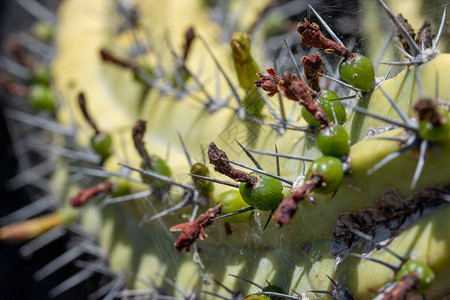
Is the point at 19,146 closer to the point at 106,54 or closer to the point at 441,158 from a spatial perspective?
the point at 106,54

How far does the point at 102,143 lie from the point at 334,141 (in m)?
1.40

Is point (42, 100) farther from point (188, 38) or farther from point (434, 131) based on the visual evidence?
point (434, 131)

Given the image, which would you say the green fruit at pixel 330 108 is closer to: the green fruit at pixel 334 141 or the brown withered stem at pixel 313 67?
the brown withered stem at pixel 313 67

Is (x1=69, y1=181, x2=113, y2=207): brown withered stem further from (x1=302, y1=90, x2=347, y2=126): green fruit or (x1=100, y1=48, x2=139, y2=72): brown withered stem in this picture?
(x1=302, y1=90, x2=347, y2=126): green fruit

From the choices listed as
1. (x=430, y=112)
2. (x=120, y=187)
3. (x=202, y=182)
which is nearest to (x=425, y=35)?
(x=430, y=112)

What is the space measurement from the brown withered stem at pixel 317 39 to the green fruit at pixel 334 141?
10.6 inches

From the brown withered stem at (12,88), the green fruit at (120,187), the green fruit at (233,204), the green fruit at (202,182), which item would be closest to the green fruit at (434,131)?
the green fruit at (233,204)

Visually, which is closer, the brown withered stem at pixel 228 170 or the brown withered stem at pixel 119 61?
the brown withered stem at pixel 228 170

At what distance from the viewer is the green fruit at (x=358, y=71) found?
130cm

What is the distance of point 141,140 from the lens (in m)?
1.76

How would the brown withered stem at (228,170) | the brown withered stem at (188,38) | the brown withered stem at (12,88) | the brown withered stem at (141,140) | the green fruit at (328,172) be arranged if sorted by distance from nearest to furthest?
the green fruit at (328,172)
the brown withered stem at (228,170)
the brown withered stem at (141,140)
the brown withered stem at (188,38)
the brown withered stem at (12,88)

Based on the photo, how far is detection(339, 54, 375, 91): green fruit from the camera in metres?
1.30

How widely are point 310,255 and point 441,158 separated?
496 mm

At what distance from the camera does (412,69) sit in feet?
4.07
